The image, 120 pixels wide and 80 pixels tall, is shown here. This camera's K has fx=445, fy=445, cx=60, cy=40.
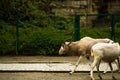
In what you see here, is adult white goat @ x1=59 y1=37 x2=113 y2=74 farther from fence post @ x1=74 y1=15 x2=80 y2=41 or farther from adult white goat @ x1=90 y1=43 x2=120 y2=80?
fence post @ x1=74 y1=15 x2=80 y2=41

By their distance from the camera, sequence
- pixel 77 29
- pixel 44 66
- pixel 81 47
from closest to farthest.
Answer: pixel 81 47 < pixel 44 66 < pixel 77 29

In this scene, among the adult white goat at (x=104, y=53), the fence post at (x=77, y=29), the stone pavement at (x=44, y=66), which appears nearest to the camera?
the adult white goat at (x=104, y=53)

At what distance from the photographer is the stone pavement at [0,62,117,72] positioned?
Answer: 576 inches

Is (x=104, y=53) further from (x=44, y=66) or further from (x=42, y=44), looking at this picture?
(x=42, y=44)

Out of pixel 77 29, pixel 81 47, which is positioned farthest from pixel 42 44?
pixel 81 47

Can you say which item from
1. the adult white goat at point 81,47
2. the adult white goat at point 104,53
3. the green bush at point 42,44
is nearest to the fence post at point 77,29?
the green bush at point 42,44

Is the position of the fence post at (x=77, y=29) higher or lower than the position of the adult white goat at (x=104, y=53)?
lower

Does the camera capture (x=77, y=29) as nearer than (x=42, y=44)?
Yes

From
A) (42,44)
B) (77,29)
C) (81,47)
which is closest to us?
(81,47)

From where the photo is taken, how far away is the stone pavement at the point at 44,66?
14633mm

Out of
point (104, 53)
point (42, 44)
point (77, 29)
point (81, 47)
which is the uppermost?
point (104, 53)

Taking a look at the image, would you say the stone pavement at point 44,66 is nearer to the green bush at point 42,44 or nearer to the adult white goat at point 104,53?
the adult white goat at point 104,53

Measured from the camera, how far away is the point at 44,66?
15.4 meters

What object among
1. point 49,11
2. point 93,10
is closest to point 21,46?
point 49,11
